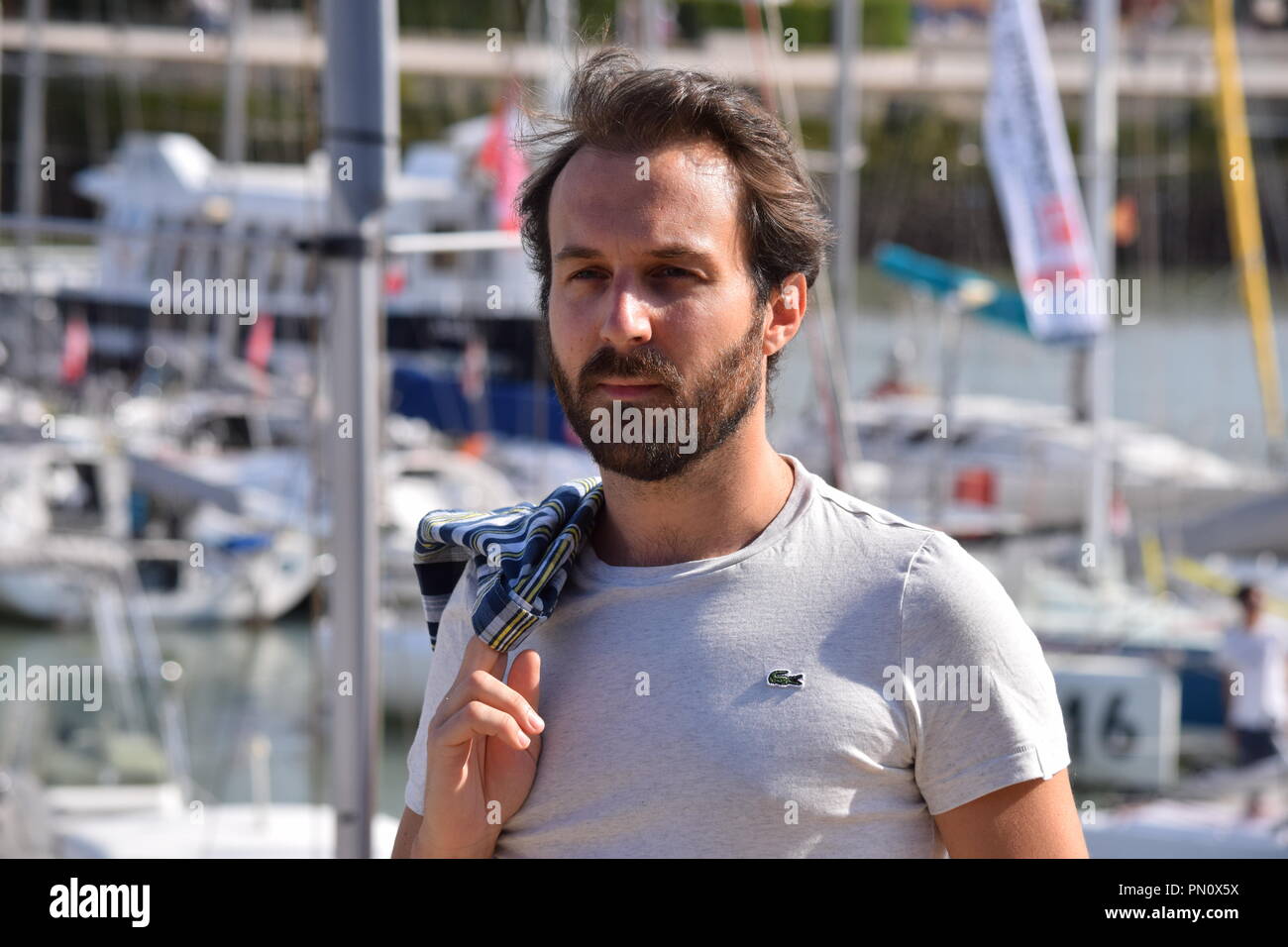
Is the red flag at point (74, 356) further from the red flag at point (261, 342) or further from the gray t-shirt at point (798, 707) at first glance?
the gray t-shirt at point (798, 707)

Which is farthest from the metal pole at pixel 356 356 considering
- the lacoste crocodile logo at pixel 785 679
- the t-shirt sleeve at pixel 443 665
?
the lacoste crocodile logo at pixel 785 679

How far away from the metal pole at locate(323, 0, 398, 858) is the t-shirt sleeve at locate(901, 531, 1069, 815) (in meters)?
1.79

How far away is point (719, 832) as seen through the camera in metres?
1.74

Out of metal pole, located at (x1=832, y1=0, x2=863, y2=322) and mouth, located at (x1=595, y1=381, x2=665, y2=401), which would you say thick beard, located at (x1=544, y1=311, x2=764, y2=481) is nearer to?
mouth, located at (x1=595, y1=381, x2=665, y2=401)

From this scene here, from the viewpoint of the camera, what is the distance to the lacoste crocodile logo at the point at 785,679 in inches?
68.2

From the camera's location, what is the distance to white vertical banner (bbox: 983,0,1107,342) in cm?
1081

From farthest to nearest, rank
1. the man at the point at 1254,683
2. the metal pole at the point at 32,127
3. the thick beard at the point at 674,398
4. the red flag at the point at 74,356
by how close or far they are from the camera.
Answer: the red flag at the point at 74,356 < the metal pole at the point at 32,127 < the man at the point at 1254,683 < the thick beard at the point at 674,398

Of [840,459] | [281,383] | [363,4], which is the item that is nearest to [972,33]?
[281,383]

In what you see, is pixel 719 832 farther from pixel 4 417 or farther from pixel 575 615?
pixel 4 417

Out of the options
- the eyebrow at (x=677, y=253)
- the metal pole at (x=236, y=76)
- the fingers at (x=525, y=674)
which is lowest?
the fingers at (x=525, y=674)

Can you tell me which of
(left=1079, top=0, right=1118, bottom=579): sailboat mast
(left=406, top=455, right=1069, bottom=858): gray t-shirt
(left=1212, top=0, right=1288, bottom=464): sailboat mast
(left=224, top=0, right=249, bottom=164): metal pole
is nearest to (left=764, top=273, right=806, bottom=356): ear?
(left=406, top=455, right=1069, bottom=858): gray t-shirt

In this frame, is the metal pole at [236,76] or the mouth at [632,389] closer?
the mouth at [632,389]

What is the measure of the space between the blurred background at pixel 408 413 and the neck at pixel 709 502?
427mm
